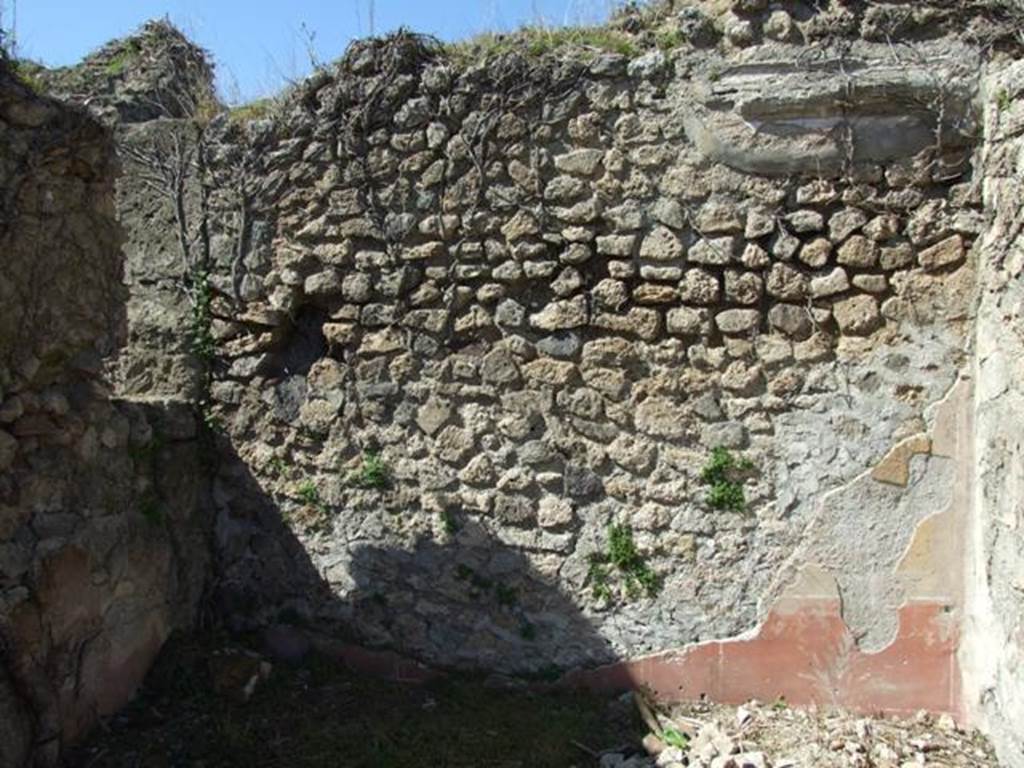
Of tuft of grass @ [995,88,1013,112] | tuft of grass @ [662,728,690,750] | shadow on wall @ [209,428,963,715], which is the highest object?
tuft of grass @ [995,88,1013,112]

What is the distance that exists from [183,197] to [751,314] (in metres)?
2.64

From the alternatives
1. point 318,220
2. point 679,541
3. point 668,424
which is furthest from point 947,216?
point 318,220

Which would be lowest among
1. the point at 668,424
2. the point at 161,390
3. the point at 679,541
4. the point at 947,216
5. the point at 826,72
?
the point at 679,541

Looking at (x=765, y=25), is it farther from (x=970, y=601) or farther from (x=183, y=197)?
(x=183, y=197)

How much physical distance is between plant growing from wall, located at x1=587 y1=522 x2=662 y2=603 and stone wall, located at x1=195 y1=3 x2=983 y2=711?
1 cm

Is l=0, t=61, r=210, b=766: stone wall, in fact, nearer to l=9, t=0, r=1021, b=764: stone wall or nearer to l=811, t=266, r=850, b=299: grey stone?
l=9, t=0, r=1021, b=764: stone wall

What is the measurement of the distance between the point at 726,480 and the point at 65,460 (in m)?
2.48

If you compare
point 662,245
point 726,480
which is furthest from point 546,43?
point 726,480

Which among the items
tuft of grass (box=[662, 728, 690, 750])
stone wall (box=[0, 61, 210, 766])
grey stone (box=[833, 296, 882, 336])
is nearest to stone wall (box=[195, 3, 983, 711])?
grey stone (box=[833, 296, 882, 336])

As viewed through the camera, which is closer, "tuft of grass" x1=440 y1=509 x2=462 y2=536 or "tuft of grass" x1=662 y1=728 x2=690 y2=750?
"tuft of grass" x1=662 y1=728 x2=690 y2=750

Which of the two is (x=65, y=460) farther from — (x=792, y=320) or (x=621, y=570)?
(x=792, y=320)

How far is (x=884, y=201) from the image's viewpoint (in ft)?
12.0

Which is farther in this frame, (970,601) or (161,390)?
(161,390)

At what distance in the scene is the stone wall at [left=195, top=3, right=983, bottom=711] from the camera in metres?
3.65
